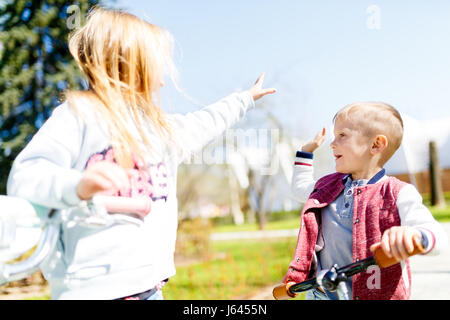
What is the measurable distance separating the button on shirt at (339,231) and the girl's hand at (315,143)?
0.77 ft

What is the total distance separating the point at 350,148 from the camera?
1.71 meters

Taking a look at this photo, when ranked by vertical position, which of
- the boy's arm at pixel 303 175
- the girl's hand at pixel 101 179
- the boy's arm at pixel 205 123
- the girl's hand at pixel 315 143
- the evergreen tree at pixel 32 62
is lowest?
the boy's arm at pixel 303 175

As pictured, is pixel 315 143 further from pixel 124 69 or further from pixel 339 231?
pixel 124 69

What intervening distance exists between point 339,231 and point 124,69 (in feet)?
2.93

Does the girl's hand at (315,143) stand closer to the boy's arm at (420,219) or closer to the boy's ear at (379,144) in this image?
the boy's ear at (379,144)

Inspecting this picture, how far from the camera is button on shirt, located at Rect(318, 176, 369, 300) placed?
5.48 ft

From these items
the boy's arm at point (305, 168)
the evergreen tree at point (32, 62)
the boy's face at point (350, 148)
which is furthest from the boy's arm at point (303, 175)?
the evergreen tree at point (32, 62)

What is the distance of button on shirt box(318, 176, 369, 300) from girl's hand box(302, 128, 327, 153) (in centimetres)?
23

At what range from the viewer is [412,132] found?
8766mm

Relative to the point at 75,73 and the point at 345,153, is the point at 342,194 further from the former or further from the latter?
the point at 75,73

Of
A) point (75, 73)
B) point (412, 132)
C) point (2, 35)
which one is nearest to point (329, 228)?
point (75, 73)

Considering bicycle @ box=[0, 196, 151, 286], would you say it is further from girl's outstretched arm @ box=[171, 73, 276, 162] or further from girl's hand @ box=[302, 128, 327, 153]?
girl's hand @ box=[302, 128, 327, 153]

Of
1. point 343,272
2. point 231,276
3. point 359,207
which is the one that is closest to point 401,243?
point 343,272

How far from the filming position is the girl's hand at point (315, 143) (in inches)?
77.5
